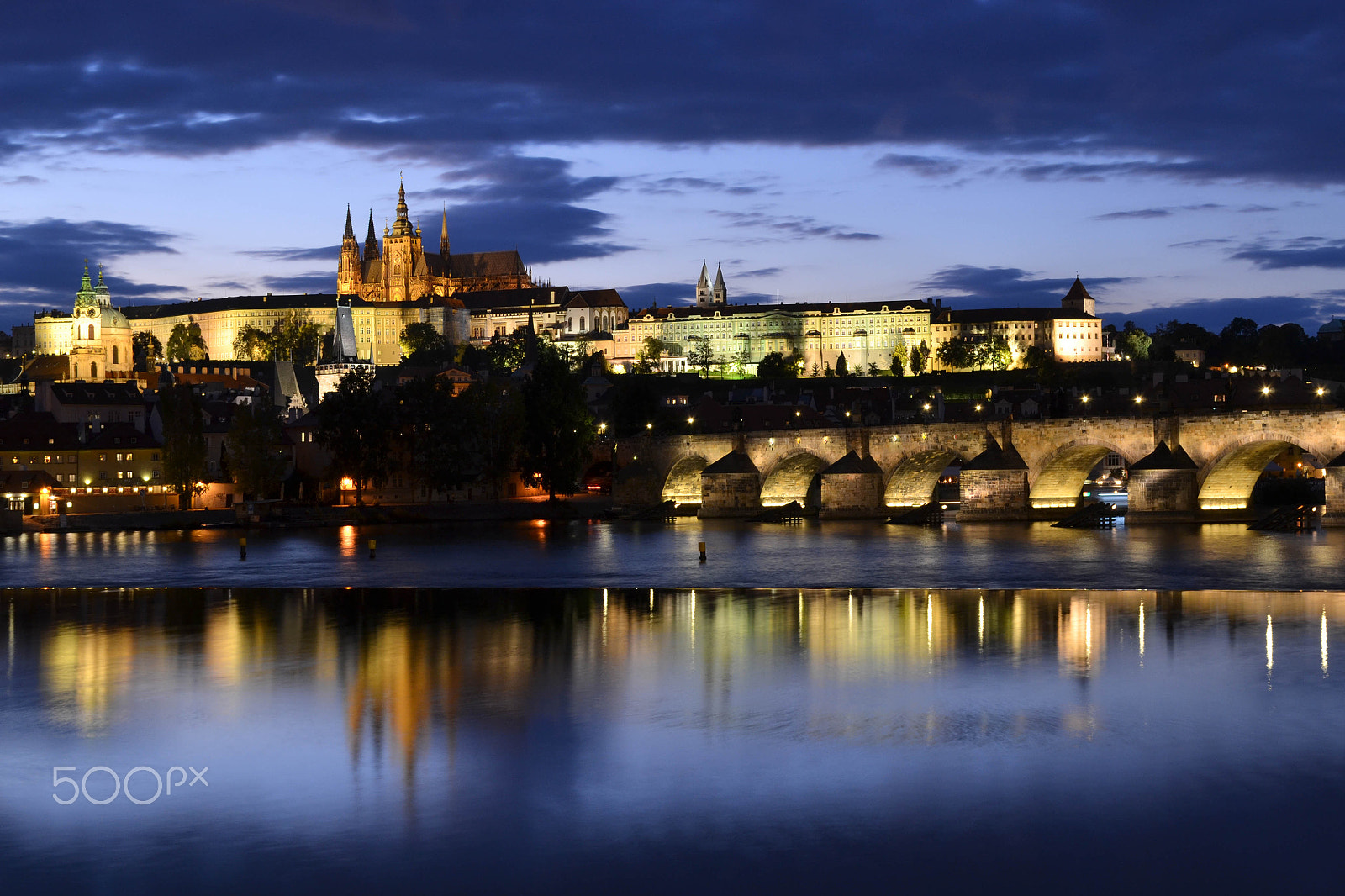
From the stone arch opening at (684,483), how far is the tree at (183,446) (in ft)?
71.3

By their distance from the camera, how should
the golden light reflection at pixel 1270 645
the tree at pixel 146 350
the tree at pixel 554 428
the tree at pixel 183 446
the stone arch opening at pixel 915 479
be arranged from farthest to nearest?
the tree at pixel 146 350 → the tree at pixel 554 428 → the tree at pixel 183 446 → the stone arch opening at pixel 915 479 → the golden light reflection at pixel 1270 645

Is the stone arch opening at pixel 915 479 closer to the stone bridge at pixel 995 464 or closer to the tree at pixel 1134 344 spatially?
the stone bridge at pixel 995 464

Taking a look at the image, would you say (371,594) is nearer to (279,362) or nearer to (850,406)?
(850,406)

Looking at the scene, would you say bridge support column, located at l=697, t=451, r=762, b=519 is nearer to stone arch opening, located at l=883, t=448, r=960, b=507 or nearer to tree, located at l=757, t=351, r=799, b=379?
stone arch opening, located at l=883, t=448, r=960, b=507

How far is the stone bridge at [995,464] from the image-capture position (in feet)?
155

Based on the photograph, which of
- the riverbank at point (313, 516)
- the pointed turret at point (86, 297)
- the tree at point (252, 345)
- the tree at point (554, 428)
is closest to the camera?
the riverbank at point (313, 516)

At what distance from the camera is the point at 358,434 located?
64.2 metres

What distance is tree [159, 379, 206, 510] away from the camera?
2453 inches

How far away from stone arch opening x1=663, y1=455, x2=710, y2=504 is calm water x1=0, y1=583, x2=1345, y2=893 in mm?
42734

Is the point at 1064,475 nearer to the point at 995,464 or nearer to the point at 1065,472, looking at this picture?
the point at 1065,472

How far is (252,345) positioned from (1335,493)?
16048 centimetres

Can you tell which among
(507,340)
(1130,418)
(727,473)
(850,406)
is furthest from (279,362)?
(1130,418)

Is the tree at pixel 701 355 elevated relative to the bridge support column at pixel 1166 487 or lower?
elevated

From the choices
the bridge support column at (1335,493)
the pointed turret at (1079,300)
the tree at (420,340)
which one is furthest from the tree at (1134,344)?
the bridge support column at (1335,493)
